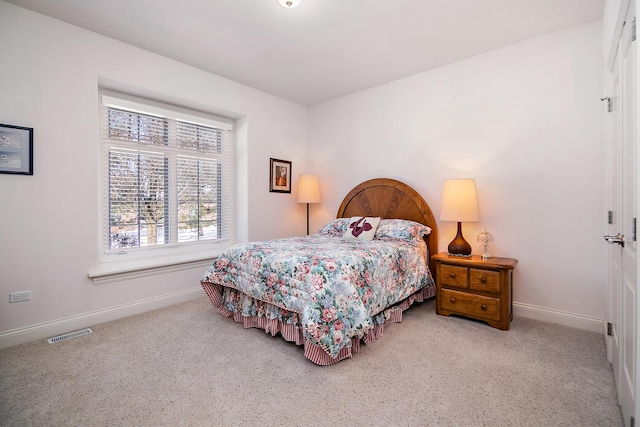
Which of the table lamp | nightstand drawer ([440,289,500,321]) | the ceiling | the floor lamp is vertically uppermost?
the ceiling

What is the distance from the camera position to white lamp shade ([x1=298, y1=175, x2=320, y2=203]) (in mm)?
4344

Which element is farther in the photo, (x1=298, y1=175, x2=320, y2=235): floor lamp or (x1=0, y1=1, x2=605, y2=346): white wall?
(x1=298, y1=175, x2=320, y2=235): floor lamp

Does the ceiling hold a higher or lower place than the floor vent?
higher

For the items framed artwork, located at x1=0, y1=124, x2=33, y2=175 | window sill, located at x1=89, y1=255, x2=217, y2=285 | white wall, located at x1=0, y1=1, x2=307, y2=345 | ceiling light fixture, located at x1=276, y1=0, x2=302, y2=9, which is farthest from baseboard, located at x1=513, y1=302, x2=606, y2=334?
framed artwork, located at x1=0, y1=124, x2=33, y2=175

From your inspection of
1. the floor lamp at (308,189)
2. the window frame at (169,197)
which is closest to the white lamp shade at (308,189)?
the floor lamp at (308,189)

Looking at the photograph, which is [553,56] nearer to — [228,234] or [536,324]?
[536,324]

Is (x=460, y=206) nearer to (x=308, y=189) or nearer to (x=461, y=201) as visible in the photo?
(x=461, y=201)

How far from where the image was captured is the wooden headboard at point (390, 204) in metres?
3.42

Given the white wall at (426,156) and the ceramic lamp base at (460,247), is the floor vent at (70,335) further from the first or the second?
A: the ceramic lamp base at (460,247)

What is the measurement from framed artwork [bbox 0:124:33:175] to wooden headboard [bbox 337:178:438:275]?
10.6 feet

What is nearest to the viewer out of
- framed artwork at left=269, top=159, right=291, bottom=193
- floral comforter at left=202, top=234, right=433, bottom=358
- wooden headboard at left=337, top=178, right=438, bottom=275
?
floral comforter at left=202, top=234, right=433, bottom=358

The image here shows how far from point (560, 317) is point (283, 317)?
8.03 feet

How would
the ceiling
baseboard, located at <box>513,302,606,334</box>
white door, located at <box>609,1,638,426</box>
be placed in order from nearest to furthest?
white door, located at <box>609,1,638,426</box> < the ceiling < baseboard, located at <box>513,302,606,334</box>

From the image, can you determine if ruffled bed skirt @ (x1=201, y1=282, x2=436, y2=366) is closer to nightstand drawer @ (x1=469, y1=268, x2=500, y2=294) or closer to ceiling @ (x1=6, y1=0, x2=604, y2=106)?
nightstand drawer @ (x1=469, y1=268, x2=500, y2=294)
